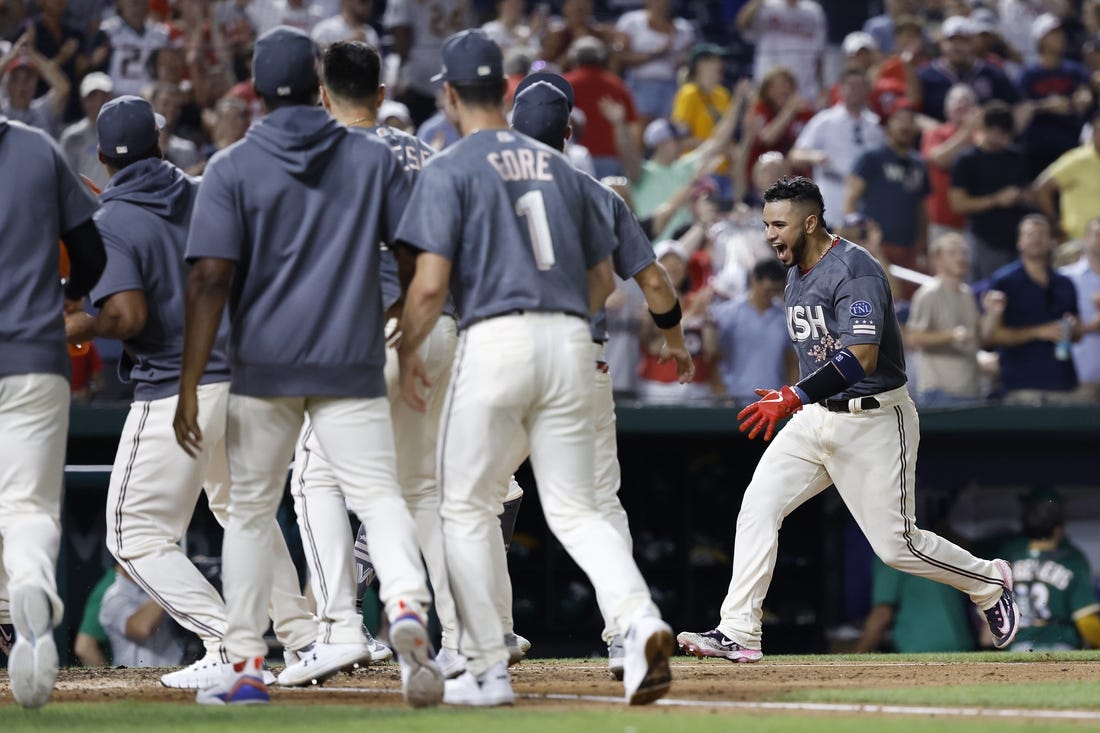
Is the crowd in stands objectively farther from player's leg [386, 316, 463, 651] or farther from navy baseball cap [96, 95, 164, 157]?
player's leg [386, 316, 463, 651]

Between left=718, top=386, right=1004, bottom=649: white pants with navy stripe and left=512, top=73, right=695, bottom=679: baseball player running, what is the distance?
2.27 ft

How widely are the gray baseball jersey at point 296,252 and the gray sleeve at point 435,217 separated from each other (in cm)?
19

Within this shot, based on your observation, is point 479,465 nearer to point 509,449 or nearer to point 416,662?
point 509,449

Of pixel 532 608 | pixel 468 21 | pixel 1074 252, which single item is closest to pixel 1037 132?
pixel 1074 252

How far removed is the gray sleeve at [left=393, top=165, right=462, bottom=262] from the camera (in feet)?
17.6

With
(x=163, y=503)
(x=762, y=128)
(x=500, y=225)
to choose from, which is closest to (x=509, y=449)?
(x=500, y=225)

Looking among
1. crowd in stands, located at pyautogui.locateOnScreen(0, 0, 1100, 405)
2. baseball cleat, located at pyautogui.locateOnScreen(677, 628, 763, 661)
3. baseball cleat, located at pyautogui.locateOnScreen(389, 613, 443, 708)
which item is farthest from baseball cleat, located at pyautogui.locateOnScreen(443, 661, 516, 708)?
crowd in stands, located at pyautogui.locateOnScreen(0, 0, 1100, 405)

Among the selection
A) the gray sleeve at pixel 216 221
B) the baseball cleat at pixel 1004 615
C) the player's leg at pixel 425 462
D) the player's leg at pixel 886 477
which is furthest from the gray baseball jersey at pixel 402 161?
the baseball cleat at pixel 1004 615

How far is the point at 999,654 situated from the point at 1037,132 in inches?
305

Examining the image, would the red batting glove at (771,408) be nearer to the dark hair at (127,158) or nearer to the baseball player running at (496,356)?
the baseball player running at (496,356)

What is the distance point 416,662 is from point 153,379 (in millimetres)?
1578

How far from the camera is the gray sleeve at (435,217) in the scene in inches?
211

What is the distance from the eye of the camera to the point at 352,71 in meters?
6.14

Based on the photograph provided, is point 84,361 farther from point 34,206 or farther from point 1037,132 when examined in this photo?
point 1037,132
